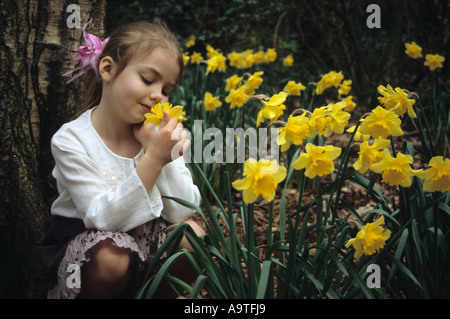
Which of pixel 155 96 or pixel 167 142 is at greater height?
→ pixel 155 96

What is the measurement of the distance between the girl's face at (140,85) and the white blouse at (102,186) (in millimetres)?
144

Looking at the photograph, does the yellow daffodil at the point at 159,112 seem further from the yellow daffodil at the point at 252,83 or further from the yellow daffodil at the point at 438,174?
the yellow daffodil at the point at 252,83

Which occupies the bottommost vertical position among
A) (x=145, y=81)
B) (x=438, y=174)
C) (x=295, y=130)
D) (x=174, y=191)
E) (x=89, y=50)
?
(x=174, y=191)

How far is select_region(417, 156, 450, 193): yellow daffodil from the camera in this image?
1.16 metres

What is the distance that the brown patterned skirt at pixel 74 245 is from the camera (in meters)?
1.36

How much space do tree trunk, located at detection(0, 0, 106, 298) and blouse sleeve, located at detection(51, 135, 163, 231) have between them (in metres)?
0.31

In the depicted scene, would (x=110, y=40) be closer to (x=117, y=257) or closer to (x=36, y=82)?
(x=36, y=82)

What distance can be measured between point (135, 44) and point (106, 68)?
142mm

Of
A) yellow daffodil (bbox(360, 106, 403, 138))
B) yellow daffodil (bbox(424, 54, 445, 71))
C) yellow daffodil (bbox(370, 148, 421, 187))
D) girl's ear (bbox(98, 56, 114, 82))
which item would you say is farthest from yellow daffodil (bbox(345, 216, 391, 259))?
yellow daffodil (bbox(424, 54, 445, 71))

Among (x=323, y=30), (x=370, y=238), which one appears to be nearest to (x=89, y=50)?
(x=370, y=238)

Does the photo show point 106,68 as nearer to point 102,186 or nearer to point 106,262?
point 102,186

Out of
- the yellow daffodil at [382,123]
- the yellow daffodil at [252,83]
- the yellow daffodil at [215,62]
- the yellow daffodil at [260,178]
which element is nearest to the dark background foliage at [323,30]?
the yellow daffodil at [215,62]

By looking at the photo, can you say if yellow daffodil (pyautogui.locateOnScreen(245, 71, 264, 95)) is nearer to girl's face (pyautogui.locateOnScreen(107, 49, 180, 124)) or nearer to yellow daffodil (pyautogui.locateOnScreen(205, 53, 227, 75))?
girl's face (pyautogui.locateOnScreen(107, 49, 180, 124))

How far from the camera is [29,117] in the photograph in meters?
1.70
